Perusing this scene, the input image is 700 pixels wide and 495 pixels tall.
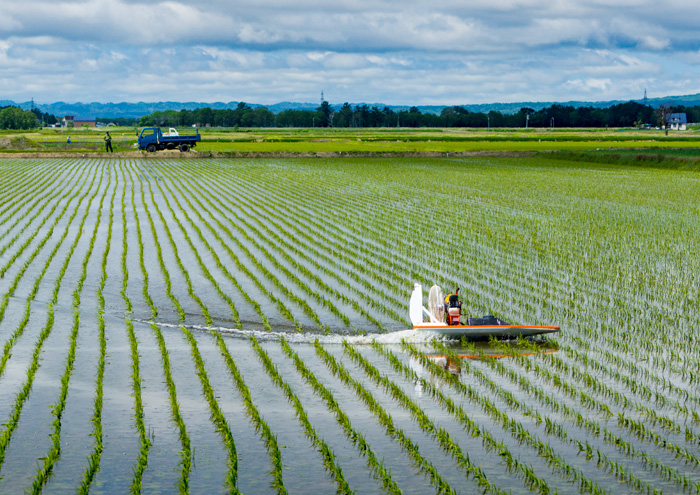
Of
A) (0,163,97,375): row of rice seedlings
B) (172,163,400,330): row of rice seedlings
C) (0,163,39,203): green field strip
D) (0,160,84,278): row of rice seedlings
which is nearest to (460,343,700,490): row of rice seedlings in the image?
(172,163,400,330): row of rice seedlings

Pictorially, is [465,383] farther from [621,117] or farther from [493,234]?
[621,117]

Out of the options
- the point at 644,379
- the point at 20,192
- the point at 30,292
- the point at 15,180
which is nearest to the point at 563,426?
the point at 644,379

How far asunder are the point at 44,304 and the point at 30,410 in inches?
201

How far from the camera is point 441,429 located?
289 inches

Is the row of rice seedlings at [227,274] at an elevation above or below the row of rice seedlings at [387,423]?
above

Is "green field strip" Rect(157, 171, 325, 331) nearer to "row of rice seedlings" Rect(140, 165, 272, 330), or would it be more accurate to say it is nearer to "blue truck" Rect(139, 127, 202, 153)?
"row of rice seedlings" Rect(140, 165, 272, 330)

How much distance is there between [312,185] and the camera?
117 feet

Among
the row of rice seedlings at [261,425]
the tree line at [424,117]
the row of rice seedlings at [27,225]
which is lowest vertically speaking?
the row of rice seedlings at [261,425]

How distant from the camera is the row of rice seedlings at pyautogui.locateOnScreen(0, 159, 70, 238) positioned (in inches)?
926

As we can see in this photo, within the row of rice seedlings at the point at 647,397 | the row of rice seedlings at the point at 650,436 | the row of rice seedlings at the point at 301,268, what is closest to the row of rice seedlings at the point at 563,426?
the row of rice seedlings at the point at 650,436

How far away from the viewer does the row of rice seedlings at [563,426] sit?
642 centimetres

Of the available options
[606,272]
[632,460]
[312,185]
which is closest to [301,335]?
[632,460]

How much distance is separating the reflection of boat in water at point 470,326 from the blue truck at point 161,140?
169ft

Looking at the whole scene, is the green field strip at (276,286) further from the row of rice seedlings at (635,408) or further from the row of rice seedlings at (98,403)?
the row of rice seedlings at (635,408)
